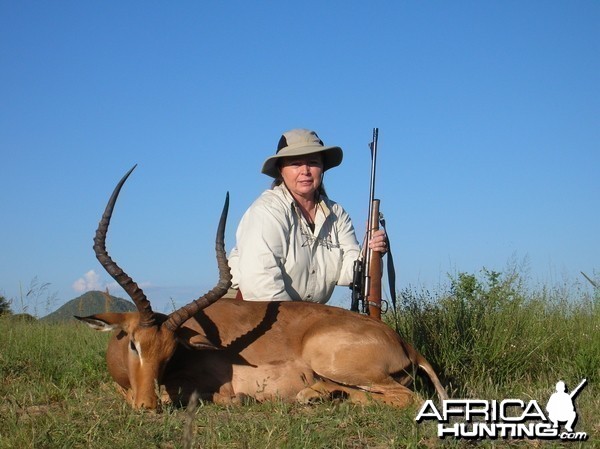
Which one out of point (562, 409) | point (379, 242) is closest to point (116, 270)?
point (379, 242)

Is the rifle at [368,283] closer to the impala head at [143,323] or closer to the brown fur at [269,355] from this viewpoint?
the brown fur at [269,355]

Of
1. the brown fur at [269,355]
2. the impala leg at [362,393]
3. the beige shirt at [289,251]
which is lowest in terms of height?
the impala leg at [362,393]

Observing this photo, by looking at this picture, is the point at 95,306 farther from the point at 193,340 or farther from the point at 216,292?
the point at 216,292

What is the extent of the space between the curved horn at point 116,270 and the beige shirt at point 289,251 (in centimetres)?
138

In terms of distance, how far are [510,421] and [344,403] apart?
4.61ft

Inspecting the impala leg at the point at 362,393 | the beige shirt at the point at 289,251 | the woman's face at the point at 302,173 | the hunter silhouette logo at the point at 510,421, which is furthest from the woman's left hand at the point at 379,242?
the hunter silhouette logo at the point at 510,421

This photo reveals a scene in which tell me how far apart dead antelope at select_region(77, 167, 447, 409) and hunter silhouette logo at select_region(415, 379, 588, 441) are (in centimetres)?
Answer: 73

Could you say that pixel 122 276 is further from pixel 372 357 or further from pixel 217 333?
pixel 372 357

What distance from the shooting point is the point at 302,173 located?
745cm

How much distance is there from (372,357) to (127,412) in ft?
6.42

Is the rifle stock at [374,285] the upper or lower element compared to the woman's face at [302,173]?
lower

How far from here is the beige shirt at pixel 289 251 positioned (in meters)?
6.94

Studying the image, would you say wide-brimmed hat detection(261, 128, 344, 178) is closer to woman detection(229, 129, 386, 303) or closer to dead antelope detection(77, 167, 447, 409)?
woman detection(229, 129, 386, 303)

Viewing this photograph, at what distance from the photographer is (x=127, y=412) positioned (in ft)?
17.1
